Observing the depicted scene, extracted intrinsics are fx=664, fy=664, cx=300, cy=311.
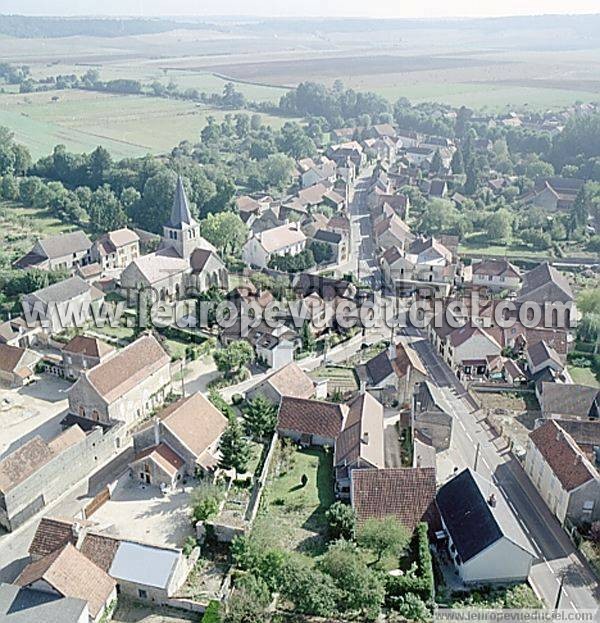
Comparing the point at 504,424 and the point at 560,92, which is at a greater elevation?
the point at 560,92

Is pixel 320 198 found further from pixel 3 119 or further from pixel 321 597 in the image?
pixel 3 119


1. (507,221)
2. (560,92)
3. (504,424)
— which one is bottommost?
(504,424)

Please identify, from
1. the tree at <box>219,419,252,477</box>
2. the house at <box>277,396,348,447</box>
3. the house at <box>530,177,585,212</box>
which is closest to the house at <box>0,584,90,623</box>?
the tree at <box>219,419,252,477</box>

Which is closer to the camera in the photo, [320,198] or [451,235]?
[451,235]

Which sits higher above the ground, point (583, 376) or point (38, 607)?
point (38, 607)

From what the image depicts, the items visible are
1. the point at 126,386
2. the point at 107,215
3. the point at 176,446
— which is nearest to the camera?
the point at 176,446

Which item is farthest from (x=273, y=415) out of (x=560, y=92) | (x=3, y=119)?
(x=560, y=92)

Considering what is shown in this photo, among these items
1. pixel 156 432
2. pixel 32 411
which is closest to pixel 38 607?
pixel 156 432

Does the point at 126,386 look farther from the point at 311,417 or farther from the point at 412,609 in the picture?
the point at 412,609
